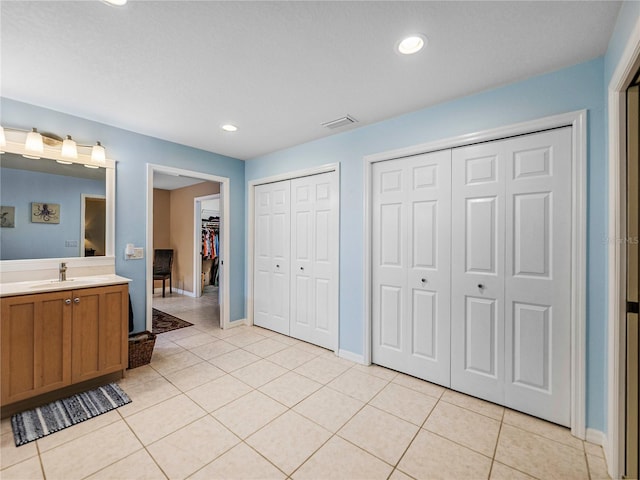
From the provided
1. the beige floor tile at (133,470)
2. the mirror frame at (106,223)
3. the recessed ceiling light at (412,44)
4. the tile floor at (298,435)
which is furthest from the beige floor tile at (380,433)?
the mirror frame at (106,223)

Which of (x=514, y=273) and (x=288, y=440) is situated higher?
(x=514, y=273)

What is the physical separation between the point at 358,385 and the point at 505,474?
116 cm

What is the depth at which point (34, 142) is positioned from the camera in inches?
94.7

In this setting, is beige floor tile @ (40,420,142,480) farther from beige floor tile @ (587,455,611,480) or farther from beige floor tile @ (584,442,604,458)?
beige floor tile @ (584,442,604,458)

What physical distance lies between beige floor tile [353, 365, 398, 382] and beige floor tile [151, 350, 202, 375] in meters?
1.69

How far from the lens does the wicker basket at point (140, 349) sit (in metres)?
2.73

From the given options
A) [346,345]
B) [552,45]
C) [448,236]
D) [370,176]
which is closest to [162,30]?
[370,176]

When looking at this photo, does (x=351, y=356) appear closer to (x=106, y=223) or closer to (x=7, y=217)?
(x=106, y=223)

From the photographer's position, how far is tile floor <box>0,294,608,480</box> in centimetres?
155

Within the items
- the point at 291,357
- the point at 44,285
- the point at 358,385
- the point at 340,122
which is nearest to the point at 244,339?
the point at 291,357

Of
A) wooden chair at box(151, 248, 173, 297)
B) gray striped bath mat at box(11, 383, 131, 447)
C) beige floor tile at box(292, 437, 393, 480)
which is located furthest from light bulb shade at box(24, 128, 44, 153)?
wooden chair at box(151, 248, 173, 297)

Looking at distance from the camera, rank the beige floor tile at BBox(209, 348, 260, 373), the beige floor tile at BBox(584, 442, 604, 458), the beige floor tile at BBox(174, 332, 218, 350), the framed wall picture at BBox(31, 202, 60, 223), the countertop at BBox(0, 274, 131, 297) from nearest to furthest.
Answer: the beige floor tile at BBox(584, 442, 604, 458)
the countertop at BBox(0, 274, 131, 297)
the framed wall picture at BBox(31, 202, 60, 223)
the beige floor tile at BBox(209, 348, 260, 373)
the beige floor tile at BBox(174, 332, 218, 350)

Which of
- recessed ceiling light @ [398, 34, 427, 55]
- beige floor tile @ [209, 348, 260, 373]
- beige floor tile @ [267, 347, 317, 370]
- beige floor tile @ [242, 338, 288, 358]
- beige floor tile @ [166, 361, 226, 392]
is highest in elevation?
recessed ceiling light @ [398, 34, 427, 55]

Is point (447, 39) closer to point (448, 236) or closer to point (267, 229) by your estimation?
point (448, 236)
